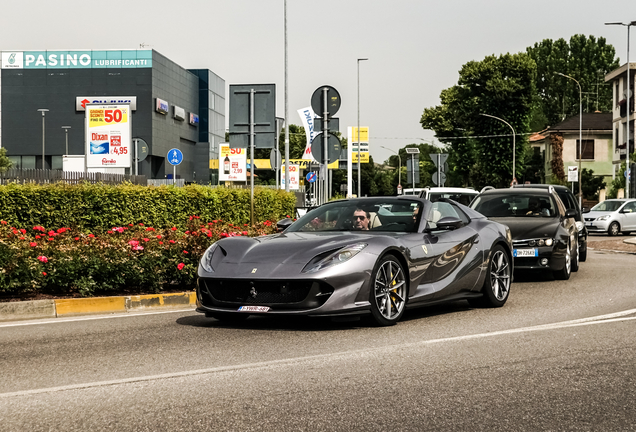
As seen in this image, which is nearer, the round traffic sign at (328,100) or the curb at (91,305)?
the curb at (91,305)

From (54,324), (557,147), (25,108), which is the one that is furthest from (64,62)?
(54,324)

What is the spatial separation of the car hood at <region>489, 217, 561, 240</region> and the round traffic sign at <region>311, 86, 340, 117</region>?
14.5ft

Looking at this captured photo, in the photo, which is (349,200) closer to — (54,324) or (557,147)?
(54,324)

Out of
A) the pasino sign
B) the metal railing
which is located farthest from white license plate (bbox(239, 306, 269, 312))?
the pasino sign

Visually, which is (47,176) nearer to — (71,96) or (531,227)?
(531,227)

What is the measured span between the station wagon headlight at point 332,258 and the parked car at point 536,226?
6.21 meters

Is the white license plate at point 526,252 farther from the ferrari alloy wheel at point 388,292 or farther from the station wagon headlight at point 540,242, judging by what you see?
the ferrari alloy wheel at point 388,292

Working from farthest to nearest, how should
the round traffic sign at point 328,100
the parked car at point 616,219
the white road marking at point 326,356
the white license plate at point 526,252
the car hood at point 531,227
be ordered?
the parked car at point 616,219, the round traffic sign at point 328,100, the car hood at point 531,227, the white license plate at point 526,252, the white road marking at point 326,356

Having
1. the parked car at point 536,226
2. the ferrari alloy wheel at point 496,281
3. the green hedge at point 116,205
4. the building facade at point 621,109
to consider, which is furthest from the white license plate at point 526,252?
the building facade at point 621,109

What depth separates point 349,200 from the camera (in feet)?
32.7

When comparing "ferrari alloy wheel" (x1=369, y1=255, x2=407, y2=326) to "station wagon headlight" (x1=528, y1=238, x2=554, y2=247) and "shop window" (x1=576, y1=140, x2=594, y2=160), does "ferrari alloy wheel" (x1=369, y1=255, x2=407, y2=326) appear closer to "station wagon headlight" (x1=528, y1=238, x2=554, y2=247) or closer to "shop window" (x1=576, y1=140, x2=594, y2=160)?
"station wagon headlight" (x1=528, y1=238, x2=554, y2=247)

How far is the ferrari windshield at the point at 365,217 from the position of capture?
369 inches

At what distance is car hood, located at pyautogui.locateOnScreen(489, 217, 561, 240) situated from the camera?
14.1 meters

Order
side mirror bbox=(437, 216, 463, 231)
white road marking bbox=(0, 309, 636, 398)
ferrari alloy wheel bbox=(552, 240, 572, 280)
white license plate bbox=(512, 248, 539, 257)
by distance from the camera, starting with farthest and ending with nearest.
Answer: ferrari alloy wheel bbox=(552, 240, 572, 280)
white license plate bbox=(512, 248, 539, 257)
side mirror bbox=(437, 216, 463, 231)
white road marking bbox=(0, 309, 636, 398)
